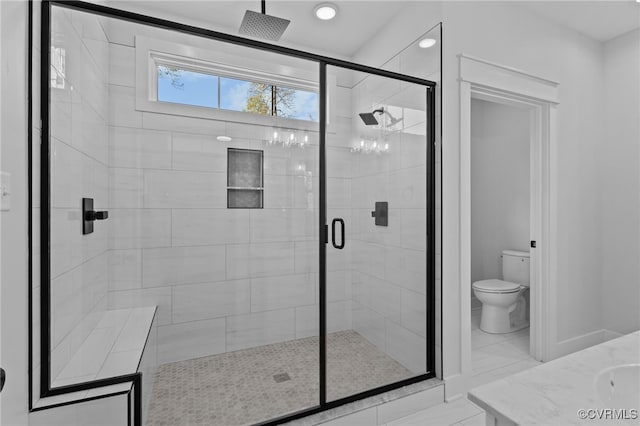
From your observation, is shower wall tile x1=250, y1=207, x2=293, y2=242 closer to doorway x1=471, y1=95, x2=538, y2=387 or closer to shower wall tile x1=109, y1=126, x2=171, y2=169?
shower wall tile x1=109, y1=126, x2=171, y2=169

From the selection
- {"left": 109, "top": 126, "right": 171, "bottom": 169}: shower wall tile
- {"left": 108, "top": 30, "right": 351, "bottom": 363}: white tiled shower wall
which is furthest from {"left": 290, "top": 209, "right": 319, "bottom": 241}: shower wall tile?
{"left": 109, "top": 126, "right": 171, "bottom": 169}: shower wall tile

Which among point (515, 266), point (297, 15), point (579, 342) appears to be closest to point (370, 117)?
point (297, 15)

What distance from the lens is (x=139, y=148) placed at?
7.07ft

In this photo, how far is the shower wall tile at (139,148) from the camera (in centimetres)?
210

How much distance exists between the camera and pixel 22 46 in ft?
3.83

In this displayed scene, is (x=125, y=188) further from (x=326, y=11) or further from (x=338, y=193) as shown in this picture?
(x=326, y=11)

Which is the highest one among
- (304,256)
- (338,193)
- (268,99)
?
(268,99)

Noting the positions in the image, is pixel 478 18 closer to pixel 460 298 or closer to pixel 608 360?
pixel 460 298

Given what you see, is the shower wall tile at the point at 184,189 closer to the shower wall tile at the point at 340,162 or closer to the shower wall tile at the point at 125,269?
the shower wall tile at the point at 125,269

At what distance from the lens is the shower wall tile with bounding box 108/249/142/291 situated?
2129 mm

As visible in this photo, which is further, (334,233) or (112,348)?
(334,233)

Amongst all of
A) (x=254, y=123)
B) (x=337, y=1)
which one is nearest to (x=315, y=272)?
(x=254, y=123)

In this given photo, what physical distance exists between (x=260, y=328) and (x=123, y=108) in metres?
1.84

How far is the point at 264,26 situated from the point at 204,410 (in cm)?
219
